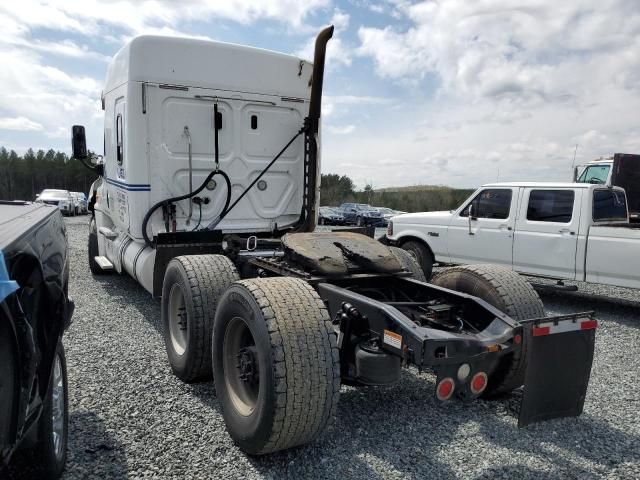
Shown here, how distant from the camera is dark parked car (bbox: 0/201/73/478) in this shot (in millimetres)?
2000

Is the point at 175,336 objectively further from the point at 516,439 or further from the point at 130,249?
the point at 516,439

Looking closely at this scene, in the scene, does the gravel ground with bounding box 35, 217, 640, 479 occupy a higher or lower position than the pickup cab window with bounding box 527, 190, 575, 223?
lower

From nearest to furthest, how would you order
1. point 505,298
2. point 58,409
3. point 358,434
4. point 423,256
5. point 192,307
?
point 58,409, point 358,434, point 505,298, point 192,307, point 423,256

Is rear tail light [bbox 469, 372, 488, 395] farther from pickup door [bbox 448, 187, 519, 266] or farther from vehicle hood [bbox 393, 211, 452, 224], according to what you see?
vehicle hood [bbox 393, 211, 452, 224]

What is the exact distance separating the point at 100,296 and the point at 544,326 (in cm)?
635

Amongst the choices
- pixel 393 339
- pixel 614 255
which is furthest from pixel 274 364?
pixel 614 255

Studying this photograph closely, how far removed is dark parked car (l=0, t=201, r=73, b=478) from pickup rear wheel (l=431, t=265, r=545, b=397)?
2.79m

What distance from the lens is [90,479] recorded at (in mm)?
2898

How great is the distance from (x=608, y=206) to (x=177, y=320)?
21.4ft

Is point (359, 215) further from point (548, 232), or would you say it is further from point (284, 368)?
point (284, 368)

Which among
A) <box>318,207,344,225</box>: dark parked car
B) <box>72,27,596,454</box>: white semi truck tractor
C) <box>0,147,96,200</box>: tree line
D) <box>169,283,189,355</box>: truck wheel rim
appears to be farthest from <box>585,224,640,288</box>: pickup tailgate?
<box>0,147,96,200</box>: tree line

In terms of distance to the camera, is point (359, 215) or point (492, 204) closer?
point (492, 204)

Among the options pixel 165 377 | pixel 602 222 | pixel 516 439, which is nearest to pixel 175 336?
pixel 165 377

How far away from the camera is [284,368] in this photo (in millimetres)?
2914
